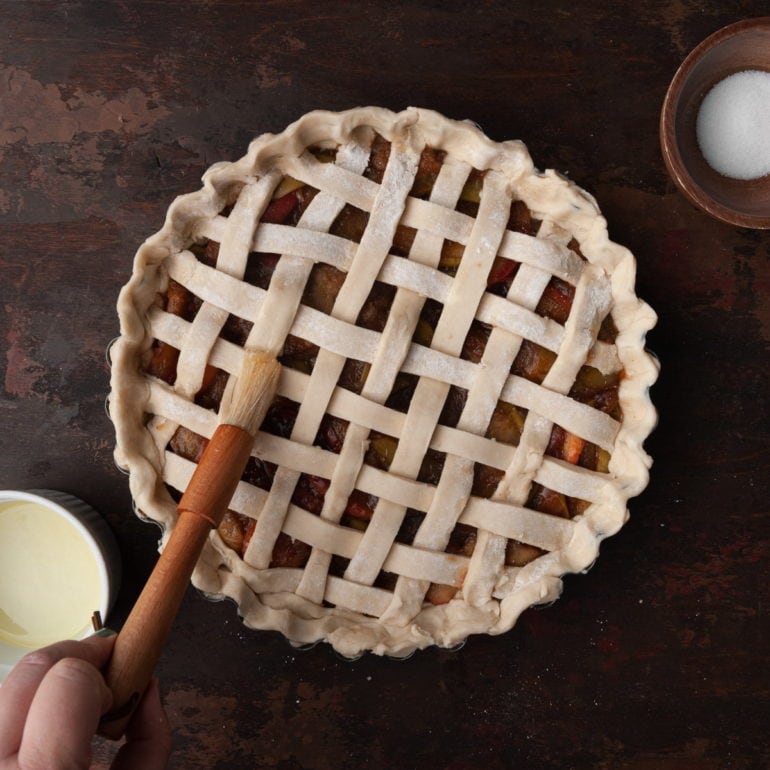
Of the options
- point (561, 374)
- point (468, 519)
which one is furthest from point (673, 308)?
point (468, 519)

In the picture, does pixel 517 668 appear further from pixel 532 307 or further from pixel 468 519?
pixel 532 307

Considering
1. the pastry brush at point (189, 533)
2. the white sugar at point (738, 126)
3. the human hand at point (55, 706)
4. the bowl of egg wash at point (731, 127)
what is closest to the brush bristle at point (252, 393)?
the pastry brush at point (189, 533)

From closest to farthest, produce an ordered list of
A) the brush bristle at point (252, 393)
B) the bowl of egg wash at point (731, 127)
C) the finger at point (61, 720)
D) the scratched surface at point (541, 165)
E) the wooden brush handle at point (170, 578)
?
the finger at point (61, 720), the wooden brush handle at point (170, 578), the brush bristle at point (252, 393), the bowl of egg wash at point (731, 127), the scratched surface at point (541, 165)

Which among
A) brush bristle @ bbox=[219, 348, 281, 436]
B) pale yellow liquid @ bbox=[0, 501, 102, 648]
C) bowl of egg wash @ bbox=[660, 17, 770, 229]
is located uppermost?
bowl of egg wash @ bbox=[660, 17, 770, 229]

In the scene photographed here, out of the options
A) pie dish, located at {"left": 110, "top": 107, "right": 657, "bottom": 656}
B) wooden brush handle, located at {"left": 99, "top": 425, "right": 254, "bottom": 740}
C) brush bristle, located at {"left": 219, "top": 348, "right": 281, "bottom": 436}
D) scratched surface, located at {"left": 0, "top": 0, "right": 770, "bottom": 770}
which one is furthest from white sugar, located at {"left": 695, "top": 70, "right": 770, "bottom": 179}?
wooden brush handle, located at {"left": 99, "top": 425, "right": 254, "bottom": 740}

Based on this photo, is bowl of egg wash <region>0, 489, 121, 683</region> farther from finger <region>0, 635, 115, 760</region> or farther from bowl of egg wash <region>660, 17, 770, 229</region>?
bowl of egg wash <region>660, 17, 770, 229</region>

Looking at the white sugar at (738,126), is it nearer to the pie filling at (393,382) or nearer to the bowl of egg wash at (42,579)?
the pie filling at (393,382)

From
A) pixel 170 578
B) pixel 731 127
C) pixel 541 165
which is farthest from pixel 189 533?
pixel 731 127
